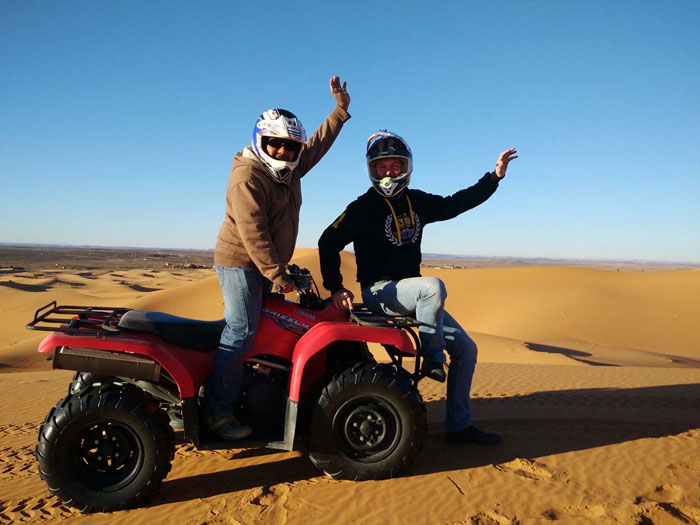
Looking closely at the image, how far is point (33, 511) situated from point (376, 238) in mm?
3189

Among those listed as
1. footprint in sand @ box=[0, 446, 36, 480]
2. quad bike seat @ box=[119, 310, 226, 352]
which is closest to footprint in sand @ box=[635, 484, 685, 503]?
quad bike seat @ box=[119, 310, 226, 352]

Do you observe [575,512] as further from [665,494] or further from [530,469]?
[665,494]

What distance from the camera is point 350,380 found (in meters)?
3.76

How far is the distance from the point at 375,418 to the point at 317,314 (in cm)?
90

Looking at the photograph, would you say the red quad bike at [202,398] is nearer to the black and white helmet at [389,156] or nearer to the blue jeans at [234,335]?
the blue jeans at [234,335]

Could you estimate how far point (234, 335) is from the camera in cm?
370

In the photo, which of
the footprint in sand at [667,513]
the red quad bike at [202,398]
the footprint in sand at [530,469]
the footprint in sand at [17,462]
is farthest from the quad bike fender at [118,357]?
the footprint in sand at [667,513]

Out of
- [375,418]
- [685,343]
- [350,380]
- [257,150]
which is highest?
[257,150]

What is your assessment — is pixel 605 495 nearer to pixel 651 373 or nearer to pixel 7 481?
pixel 7 481

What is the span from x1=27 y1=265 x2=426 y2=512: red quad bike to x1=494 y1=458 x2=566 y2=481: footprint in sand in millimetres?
810

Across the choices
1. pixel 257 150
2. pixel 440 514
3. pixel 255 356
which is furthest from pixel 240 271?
pixel 440 514

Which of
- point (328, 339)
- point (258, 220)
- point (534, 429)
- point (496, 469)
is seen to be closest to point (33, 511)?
point (328, 339)

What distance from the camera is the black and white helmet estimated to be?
4375 mm

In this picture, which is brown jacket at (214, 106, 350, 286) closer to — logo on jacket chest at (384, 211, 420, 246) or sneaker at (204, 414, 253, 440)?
logo on jacket chest at (384, 211, 420, 246)
